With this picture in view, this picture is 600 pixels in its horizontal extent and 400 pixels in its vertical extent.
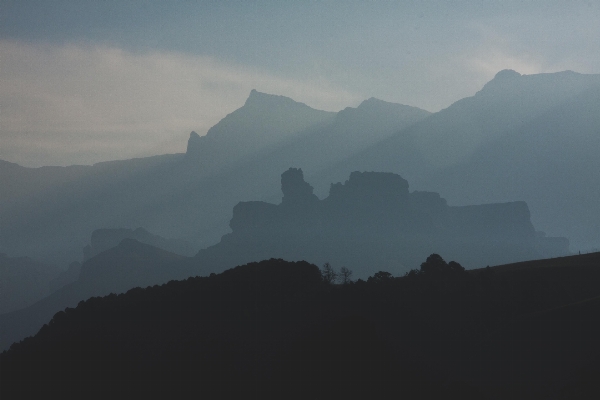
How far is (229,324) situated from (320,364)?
21.6m

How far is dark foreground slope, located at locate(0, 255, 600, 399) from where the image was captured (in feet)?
137

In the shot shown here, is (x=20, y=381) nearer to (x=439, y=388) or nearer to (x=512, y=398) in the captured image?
(x=439, y=388)

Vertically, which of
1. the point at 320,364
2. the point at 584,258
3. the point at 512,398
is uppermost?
the point at 584,258

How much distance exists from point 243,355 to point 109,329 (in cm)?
2468

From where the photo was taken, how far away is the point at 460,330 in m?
55.3

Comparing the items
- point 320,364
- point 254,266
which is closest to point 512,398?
point 320,364

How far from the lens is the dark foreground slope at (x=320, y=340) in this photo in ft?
137

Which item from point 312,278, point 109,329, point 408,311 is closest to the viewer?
point 408,311

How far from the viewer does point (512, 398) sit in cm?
3941

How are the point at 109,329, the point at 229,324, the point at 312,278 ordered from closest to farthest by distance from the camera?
the point at 229,324 < the point at 109,329 < the point at 312,278

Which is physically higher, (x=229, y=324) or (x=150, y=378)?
(x=229, y=324)

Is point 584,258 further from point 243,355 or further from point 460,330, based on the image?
point 243,355

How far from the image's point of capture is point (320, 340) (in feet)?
154

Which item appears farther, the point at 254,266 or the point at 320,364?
the point at 254,266
